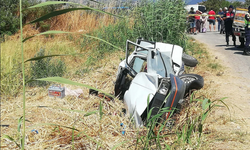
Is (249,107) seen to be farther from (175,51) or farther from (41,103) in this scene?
(41,103)

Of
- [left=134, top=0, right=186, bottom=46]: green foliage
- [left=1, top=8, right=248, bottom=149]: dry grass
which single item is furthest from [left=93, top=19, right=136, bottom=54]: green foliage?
[left=134, top=0, right=186, bottom=46]: green foliage

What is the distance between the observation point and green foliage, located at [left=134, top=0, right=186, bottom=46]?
7.81 meters

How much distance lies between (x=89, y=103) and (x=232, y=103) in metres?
2.64

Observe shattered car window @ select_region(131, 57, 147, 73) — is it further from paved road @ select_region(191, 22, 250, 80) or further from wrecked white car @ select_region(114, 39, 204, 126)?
paved road @ select_region(191, 22, 250, 80)

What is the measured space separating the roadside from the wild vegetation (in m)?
0.27

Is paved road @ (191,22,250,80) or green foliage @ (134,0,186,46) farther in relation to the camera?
green foliage @ (134,0,186,46)

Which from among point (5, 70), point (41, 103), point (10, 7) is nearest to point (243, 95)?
point (41, 103)

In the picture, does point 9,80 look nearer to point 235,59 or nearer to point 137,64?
point 137,64

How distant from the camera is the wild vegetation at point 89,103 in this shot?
3082 millimetres

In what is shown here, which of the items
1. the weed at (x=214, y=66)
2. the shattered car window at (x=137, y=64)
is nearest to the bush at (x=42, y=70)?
the shattered car window at (x=137, y=64)

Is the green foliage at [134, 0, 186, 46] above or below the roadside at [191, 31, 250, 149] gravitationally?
above

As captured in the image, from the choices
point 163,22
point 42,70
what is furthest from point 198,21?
point 42,70

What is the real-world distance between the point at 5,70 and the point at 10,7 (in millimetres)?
6767

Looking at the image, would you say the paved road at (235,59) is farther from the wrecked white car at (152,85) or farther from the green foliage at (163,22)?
the wrecked white car at (152,85)
